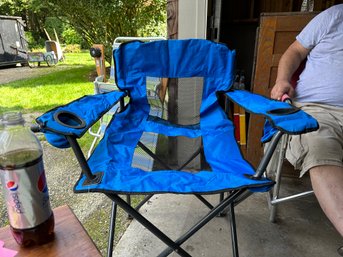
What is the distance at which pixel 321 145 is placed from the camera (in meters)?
1.19

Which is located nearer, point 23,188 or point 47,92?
point 23,188

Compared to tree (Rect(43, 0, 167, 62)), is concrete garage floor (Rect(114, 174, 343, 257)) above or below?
below

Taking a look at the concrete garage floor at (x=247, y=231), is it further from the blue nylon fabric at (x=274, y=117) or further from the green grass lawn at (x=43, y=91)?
the green grass lawn at (x=43, y=91)

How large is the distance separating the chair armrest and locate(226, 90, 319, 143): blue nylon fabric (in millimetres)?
607

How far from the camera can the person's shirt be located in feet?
4.73

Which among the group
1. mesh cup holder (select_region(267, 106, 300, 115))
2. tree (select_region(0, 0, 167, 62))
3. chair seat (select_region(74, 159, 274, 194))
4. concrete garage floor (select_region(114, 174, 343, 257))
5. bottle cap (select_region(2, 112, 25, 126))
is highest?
tree (select_region(0, 0, 167, 62))

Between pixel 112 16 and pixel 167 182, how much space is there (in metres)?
4.39

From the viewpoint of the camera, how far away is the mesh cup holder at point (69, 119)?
36.1 inches

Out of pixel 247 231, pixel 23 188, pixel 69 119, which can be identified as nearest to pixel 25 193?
pixel 23 188

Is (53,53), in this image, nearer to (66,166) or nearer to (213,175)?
(66,166)

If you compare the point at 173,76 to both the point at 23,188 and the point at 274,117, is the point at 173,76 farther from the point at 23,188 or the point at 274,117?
the point at 23,188

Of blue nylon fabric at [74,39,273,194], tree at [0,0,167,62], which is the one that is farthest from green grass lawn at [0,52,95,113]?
blue nylon fabric at [74,39,273,194]

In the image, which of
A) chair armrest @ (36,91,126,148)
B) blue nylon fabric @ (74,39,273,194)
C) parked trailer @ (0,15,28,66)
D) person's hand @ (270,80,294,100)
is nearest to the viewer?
chair armrest @ (36,91,126,148)

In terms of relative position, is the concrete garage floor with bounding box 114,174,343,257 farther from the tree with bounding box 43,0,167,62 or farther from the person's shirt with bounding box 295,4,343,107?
the tree with bounding box 43,0,167,62
